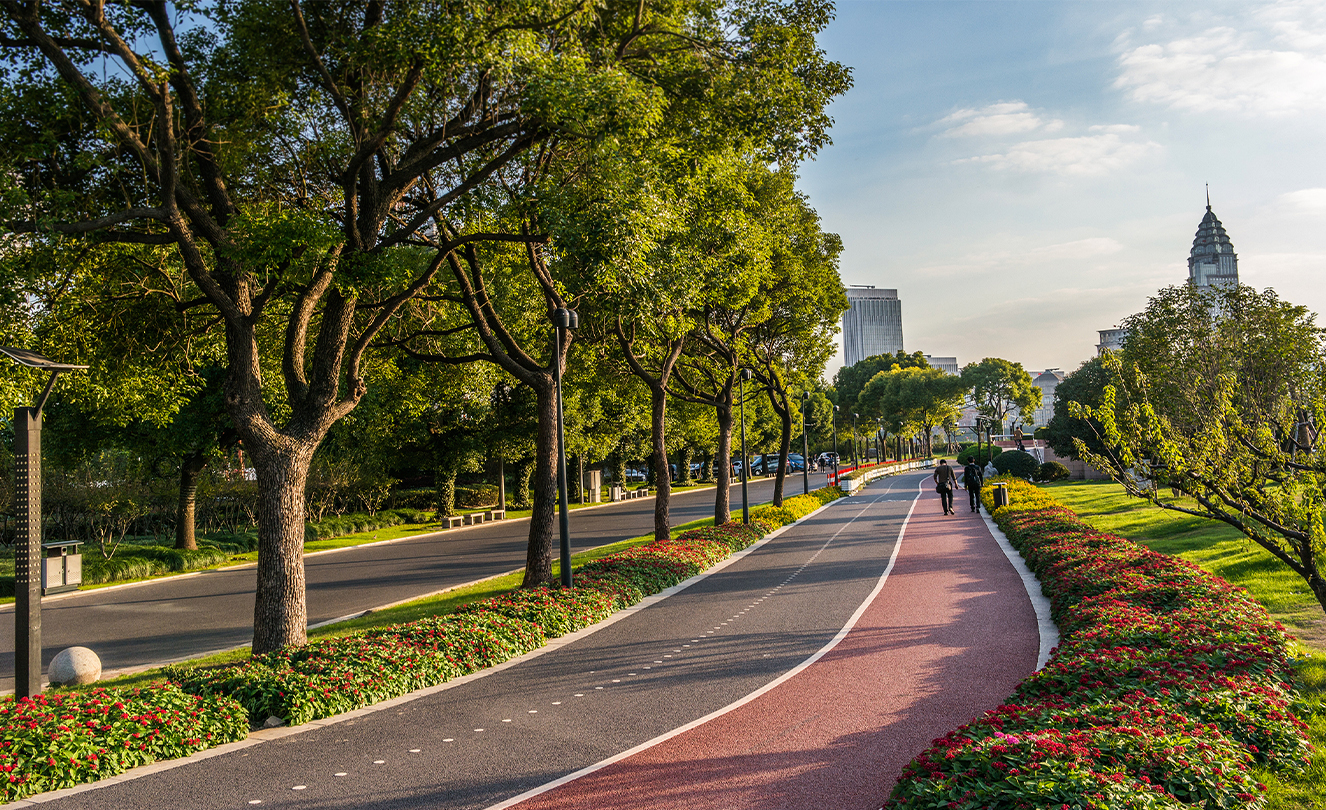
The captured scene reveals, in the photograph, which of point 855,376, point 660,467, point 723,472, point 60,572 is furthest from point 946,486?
point 855,376

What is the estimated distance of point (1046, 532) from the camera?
1631 cm

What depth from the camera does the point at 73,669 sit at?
9523mm

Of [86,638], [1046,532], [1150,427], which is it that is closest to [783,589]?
[1046,532]

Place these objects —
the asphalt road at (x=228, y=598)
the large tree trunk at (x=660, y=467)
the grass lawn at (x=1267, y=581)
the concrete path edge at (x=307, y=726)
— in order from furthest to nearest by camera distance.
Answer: the large tree trunk at (x=660, y=467)
the asphalt road at (x=228, y=598)
the concrete path edge at (x=307, y=726)
the grass lawn at (x=1267, y=581)

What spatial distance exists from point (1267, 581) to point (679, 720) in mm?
8919

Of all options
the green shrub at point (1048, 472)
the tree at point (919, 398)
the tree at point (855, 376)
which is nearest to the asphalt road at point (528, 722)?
the green shrub at point (1048, 472)

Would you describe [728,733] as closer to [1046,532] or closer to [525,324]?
[1046,532]

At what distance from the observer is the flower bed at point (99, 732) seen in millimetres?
6094

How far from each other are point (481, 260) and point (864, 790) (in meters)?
12.1

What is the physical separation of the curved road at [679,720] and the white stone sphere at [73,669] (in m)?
4.06

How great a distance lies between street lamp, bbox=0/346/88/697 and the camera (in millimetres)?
7613

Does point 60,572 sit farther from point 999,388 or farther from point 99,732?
point 999,388

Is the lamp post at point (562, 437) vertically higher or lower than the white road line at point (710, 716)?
higher

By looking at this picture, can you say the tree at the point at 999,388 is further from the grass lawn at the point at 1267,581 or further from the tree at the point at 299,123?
the tree at the point at 299,123
